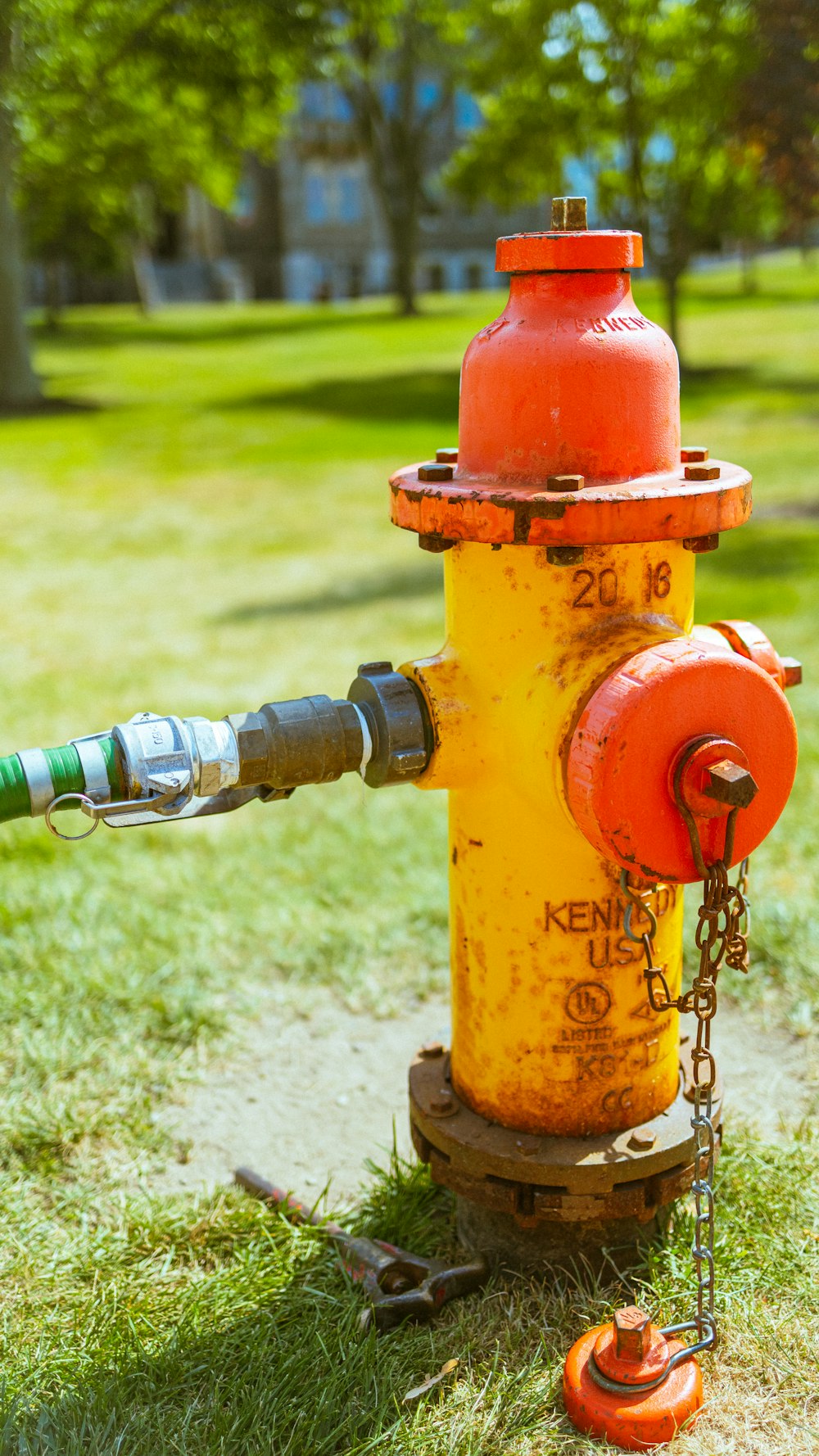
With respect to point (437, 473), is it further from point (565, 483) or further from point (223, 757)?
point (223, 757)

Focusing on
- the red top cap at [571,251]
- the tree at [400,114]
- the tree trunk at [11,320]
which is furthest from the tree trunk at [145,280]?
the red top cap at [571,251]

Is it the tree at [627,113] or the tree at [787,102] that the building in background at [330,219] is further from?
the tree at [787,102]

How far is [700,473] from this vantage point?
173 centimetres

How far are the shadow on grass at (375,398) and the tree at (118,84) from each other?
2971 millimetres

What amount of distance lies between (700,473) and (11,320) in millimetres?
14833

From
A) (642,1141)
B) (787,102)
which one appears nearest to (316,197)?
(787,102)

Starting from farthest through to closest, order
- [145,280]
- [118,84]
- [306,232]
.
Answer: [306,232] → [145,280] → [118,84]

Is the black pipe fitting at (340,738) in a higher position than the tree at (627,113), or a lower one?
lower

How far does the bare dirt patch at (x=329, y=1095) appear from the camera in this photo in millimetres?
2348

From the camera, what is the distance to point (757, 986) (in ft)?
9.29

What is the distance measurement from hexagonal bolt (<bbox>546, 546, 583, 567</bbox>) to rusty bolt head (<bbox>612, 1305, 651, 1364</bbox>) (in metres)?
0.96

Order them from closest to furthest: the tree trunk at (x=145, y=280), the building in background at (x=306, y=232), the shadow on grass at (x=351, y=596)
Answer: the shadow on grass at (x=351, y=596) < the tree trunk at (x=145, y=280) < the building in background at (x=306, y=232)

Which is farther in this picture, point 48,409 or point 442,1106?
point 48,409

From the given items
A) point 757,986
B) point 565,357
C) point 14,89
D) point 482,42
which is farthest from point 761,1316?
point 482,42
